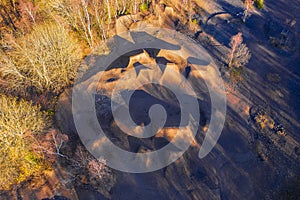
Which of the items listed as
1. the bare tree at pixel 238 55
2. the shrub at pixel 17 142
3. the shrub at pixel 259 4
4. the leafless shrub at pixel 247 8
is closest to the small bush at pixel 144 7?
A: the bare tree at pixel 238 55

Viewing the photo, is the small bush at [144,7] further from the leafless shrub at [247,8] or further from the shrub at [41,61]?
the leafless shrub at [247,8]

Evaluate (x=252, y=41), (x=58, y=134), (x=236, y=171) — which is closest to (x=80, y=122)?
(x=58, y=134)

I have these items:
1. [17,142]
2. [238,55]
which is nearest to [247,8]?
[238,55]

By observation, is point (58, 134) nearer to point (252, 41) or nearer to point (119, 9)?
point (119, 9)

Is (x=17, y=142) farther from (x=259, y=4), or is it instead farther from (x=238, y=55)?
(x=259, y=4)

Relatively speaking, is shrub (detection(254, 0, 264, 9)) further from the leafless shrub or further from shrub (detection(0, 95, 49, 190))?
shrub (detection(0, 95, 49, 190))

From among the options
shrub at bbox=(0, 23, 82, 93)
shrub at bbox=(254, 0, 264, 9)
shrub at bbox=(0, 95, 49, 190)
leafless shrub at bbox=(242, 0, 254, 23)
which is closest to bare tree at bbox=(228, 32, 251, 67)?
leafless shrub at bbox=(242, 0, 254, 23)
